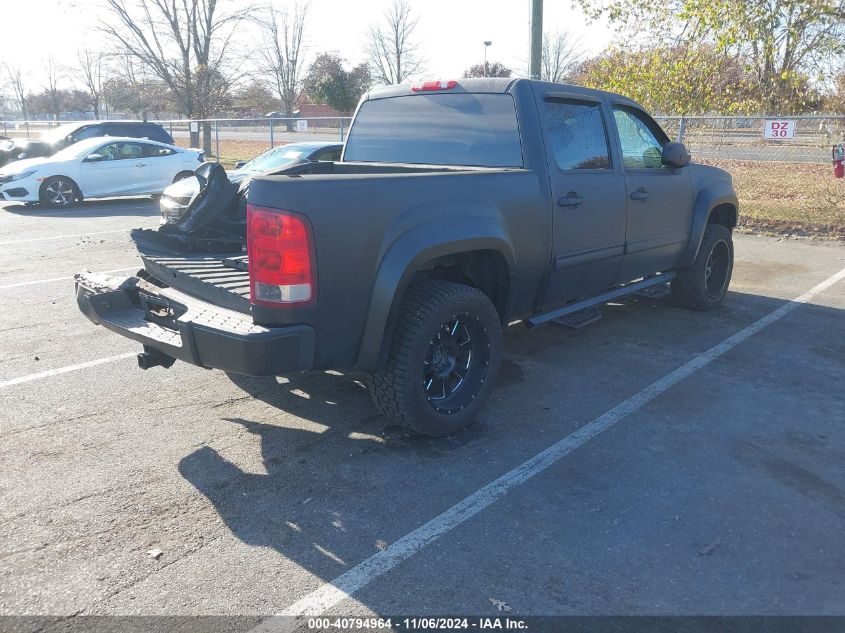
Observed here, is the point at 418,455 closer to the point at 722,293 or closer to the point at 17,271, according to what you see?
the point at 722,293

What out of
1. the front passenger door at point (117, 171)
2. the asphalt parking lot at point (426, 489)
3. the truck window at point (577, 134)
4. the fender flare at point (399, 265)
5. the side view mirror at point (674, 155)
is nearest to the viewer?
the asphalt parking lot at point (426, 489)

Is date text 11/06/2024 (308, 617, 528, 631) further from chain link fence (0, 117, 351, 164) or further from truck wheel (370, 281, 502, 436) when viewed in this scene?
chain link fence (0, 117, 351, 164)

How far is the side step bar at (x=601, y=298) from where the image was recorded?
4.71 m

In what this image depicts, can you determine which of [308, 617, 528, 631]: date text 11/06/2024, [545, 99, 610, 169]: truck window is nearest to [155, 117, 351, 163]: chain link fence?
[545, 99, 610, 169]: truck window

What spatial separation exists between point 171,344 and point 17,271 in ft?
18.9

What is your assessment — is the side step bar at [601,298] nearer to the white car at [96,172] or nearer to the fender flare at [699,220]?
the fender flare at [699,220]

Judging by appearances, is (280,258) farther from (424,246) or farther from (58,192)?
(58,192)

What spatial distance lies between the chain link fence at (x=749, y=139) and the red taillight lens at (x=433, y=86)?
33.0 feet

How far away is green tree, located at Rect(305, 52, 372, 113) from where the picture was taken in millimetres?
50344

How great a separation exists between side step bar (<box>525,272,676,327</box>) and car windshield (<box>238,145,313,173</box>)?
6304mm

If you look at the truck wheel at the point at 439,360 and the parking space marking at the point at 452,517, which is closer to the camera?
the parking space marking at the point at 452,517

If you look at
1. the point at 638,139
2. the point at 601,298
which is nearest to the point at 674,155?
the point at 638,139

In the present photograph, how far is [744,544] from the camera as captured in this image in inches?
116

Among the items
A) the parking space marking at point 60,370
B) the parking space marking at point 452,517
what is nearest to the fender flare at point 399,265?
the parking space marking at point 452,517
